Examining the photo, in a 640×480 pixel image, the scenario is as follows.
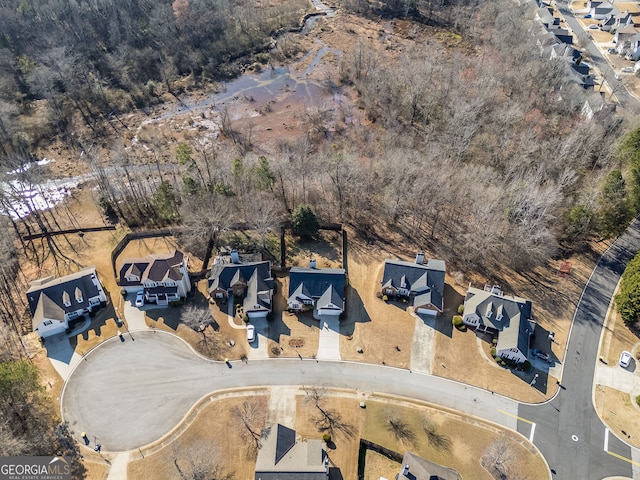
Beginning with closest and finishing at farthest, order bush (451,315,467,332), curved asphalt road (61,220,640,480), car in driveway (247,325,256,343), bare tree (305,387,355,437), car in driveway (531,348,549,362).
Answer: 1. curved asphalt road (61,220,640,480)
2. bare tree (305,387,355,437)
3. car in driveway (531,348,549,362)
4. car in driveway (247,325,256,343)
5. bush (451,315,467,332)

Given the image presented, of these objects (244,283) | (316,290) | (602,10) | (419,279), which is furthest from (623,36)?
(244,283)

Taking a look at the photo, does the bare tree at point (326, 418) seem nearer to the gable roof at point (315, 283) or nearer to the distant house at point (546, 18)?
the gable roof at point (315, 283)

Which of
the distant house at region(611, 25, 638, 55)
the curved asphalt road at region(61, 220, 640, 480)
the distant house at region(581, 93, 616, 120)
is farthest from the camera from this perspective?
the distant house at region(611, 25, 638, 55)

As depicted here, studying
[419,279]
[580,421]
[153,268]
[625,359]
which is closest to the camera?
[580,421]

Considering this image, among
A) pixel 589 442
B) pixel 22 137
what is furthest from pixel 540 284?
pixel 22 137

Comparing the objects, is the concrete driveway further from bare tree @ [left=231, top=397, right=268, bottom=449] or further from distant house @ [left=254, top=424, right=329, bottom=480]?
distant house @ [left=254, top=424, right=329, bottom=480]

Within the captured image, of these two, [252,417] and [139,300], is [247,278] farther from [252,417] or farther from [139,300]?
[252,417]

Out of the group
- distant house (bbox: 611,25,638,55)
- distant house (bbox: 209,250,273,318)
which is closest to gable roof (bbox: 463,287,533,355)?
distant house (bbox: 209,250,273,318)
